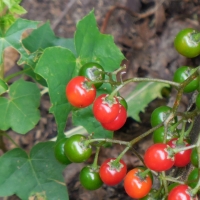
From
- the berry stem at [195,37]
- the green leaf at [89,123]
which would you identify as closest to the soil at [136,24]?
the green leaf at [89,123]

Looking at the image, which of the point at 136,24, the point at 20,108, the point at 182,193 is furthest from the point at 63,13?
the point at 182,193

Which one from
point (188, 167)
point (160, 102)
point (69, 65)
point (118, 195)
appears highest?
point (69, 65)

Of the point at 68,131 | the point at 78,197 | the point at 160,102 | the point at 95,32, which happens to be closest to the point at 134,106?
the point at 160,102

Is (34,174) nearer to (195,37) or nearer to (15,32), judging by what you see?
(15,32)

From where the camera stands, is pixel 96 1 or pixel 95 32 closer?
pixel 95 32

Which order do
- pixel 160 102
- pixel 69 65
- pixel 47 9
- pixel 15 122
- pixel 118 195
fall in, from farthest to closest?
1. pixel 47 9
2. pixel 160 102
3. pixel 118 195
4. pixel 15 122
5. pixel 69 65

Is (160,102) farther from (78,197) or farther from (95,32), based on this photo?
(95,32)
